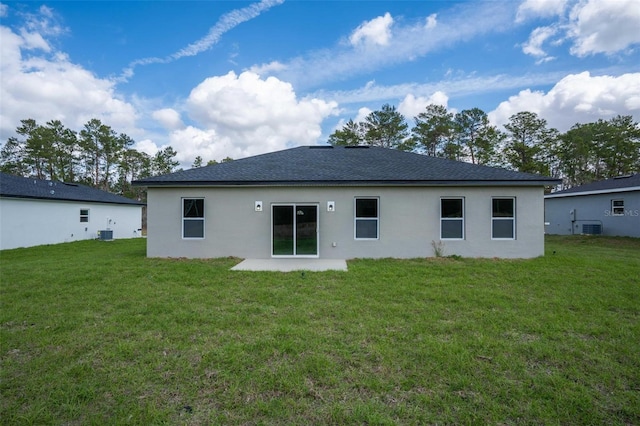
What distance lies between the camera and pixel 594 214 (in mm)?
16344

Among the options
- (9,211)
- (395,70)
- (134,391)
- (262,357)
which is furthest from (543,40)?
(9,211)

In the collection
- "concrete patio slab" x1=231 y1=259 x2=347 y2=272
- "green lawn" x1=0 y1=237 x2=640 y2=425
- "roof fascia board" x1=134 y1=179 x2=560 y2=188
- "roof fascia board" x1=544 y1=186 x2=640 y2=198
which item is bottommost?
"green lawn" x1=0 y1=237 x2=640 y2=425

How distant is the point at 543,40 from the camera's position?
12.5m

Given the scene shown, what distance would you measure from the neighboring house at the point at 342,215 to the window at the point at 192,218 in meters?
0.03

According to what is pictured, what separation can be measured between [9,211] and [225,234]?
11.7 metres

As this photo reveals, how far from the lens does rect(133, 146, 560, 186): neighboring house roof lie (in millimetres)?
8992

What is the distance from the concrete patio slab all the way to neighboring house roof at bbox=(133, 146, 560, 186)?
2.52 meters

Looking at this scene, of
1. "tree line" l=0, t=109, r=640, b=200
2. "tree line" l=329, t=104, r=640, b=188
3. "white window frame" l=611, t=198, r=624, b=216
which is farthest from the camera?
"tree line" l=0, t=109, r=640, b=200

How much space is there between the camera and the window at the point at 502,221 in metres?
9.27

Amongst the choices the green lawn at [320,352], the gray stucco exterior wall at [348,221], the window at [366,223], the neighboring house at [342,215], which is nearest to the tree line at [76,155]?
the neighboring house at [342,215]

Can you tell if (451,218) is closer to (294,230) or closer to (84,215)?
(294,230)

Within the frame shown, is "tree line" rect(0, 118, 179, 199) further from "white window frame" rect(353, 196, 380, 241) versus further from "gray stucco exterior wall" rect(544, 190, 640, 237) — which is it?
"gray stucco exterior wall" rect(544, 190, 640, 237)

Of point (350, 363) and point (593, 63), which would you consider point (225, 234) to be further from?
point (593, 63)

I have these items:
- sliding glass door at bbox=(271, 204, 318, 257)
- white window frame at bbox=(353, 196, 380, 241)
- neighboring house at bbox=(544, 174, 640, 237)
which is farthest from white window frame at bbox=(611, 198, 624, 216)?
sliding glass door at bbox=(271, 204, 318, 257)
